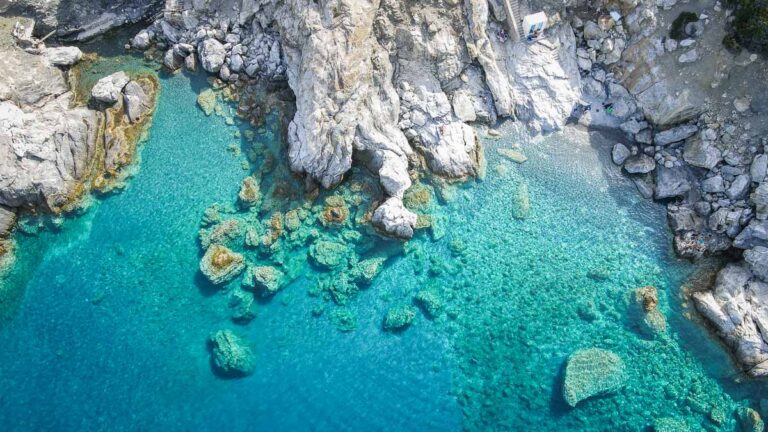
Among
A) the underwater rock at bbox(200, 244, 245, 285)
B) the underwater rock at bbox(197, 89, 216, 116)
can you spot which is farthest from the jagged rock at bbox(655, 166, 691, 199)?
the underwater rock at bbox(197, 89, 216, 116)

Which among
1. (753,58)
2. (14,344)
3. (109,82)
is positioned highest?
(753,58)

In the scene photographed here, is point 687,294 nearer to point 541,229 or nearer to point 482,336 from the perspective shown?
point 541,229

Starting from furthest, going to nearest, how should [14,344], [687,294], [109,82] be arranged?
[109,82] → [687,294] → [14,344]

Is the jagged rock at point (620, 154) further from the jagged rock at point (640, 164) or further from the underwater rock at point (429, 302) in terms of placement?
the underwater rock at point (429, 302)

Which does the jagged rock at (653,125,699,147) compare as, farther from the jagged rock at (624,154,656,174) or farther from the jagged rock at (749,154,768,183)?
the jagged rock at (749,154,768,183)

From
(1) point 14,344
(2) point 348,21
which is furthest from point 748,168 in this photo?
(1) point 14,344

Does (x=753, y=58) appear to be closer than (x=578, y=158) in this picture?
Yes

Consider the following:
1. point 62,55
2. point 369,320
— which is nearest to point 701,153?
point 369,320
